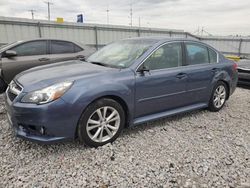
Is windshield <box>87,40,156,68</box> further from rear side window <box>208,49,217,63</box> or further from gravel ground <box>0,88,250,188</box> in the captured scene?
rear side window <box>208,49,217,63</box>

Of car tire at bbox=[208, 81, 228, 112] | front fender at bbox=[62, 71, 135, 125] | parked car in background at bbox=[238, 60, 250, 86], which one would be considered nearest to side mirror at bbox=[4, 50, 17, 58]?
front fender at bbox=[62, 71, 135, 125]

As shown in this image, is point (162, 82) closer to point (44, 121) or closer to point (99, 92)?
point (99, 92)

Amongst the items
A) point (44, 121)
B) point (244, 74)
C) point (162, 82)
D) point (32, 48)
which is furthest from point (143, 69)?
point (244, 74)

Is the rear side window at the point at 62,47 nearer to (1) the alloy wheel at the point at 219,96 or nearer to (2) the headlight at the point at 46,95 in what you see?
(2) the headlight at the point at 46,95

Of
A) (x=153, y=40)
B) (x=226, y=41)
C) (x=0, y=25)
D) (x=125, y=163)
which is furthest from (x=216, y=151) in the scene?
(x=226, y=41)

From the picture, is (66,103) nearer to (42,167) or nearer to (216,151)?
(42,167)

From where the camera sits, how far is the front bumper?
2461 millimetres

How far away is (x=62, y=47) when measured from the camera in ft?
19.1

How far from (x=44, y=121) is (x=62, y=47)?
3.77 m

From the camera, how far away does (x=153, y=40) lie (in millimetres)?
3566

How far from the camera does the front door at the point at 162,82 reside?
3.17m

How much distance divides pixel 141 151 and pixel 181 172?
0.59 meters

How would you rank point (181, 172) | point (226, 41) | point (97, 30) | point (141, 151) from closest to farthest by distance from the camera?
point (181, 172) → point (141, 151) → point (97, 30) → point (226, 41)

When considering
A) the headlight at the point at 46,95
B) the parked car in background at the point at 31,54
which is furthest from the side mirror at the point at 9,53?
the headlight at the point at 46,95
